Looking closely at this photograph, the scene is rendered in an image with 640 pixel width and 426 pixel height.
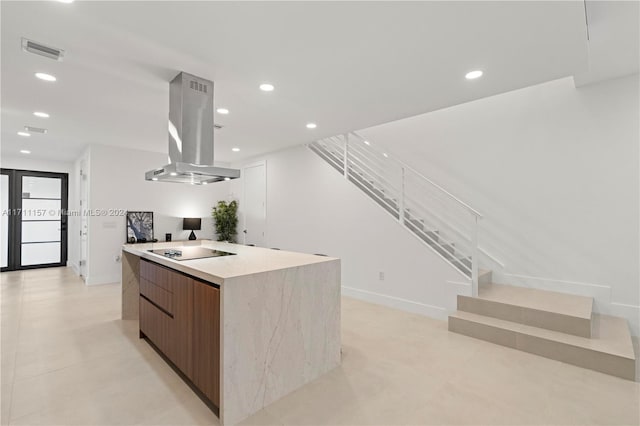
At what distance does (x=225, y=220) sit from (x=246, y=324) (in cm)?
561

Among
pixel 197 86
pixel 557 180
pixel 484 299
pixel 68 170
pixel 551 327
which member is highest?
pixel 197 86

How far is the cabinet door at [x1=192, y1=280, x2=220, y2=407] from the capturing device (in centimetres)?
199

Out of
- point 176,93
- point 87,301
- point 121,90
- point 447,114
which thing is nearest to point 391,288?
point 447,114

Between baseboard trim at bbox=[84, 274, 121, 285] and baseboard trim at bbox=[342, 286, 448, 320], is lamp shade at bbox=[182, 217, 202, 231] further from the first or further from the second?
baseboard trim at bbox=[342, 286, 448, 320]

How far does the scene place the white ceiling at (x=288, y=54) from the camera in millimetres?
2055

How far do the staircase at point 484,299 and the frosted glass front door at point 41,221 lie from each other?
687cm

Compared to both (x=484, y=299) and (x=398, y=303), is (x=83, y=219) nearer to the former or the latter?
(x=398, y=303)

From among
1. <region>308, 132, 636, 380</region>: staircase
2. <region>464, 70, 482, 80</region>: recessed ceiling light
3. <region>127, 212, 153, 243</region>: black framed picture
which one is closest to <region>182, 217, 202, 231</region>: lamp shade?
<region>127, 212, 153, 243</region>: black framed picture

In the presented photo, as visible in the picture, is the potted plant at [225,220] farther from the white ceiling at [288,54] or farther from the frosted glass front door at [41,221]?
the frosted glass front door at [41,221]

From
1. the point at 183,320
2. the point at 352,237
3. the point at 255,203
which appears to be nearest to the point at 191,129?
the point at 183,320

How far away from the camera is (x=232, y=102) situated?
371cm

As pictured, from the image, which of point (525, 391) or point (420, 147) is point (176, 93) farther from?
point (525, 391)

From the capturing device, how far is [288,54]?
8.50 ft

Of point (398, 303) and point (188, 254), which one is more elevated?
point (188, 254)
